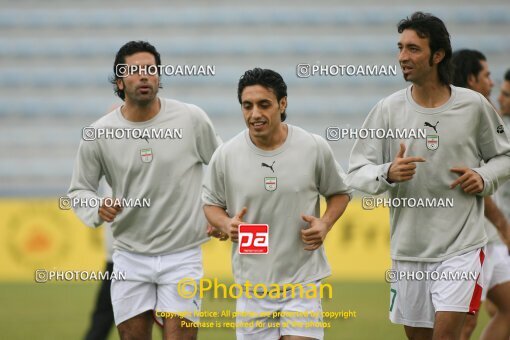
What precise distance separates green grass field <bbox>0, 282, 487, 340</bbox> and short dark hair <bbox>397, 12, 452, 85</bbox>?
4.76 metres

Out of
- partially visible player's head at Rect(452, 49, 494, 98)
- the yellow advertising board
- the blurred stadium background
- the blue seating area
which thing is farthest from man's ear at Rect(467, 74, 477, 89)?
the blue seating area

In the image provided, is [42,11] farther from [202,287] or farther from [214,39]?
[202,287]

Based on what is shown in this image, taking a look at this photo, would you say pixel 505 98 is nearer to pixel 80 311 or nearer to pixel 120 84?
pixel 120 84

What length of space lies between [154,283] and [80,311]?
7088mm

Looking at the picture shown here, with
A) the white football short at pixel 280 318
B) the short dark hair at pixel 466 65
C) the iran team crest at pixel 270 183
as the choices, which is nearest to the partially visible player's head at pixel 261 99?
the iran team crest at pixel 270 183

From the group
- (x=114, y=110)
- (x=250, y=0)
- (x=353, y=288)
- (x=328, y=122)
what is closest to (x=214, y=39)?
(x=250, y=0)

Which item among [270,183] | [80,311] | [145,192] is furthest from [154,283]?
[80,311]

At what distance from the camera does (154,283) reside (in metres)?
7.10

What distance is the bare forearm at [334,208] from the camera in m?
6.32

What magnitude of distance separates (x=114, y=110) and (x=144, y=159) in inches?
18.8

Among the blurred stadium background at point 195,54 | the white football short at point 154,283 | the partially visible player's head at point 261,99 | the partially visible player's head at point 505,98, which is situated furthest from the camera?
the blurred stadium background at point 195,54

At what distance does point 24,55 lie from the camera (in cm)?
2250

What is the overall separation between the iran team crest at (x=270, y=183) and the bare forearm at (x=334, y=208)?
0.36 meters

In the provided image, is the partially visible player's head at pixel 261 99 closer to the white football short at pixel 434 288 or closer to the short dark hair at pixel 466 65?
the white football short at pixel 434 288
